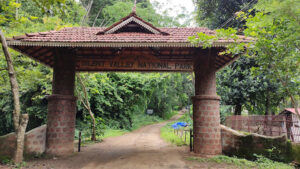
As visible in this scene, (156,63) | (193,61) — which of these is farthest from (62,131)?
(193,61)

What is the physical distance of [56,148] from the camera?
7.26 meters

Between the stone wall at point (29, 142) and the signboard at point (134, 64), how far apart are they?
277cm

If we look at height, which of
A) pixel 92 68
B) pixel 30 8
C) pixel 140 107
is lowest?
pixel 140 107

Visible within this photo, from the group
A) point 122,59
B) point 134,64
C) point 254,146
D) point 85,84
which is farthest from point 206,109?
point 85,84

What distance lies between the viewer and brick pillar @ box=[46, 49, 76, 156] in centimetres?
730

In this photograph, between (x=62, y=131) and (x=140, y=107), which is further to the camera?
(x=140, y=107)

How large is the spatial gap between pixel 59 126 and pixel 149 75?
1211cm

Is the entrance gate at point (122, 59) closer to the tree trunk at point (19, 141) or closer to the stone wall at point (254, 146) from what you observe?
the stone wall at point (254, 146)

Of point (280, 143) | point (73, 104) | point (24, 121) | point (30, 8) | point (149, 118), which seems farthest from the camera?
point (149, 118)

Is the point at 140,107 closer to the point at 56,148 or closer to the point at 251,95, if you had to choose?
the point at 251,95

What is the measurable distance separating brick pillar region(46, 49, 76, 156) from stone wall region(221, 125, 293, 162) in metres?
5.57

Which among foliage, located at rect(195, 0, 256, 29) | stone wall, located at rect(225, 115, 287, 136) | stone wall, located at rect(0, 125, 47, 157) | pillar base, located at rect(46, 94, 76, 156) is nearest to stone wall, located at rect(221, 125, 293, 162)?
stone wall, located at rect(225, 115, 287, 136)

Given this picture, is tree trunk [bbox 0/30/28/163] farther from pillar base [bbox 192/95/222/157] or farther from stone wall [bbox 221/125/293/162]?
stone wall [bbox 221/125/293/162]

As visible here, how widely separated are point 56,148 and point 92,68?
3159 mm
